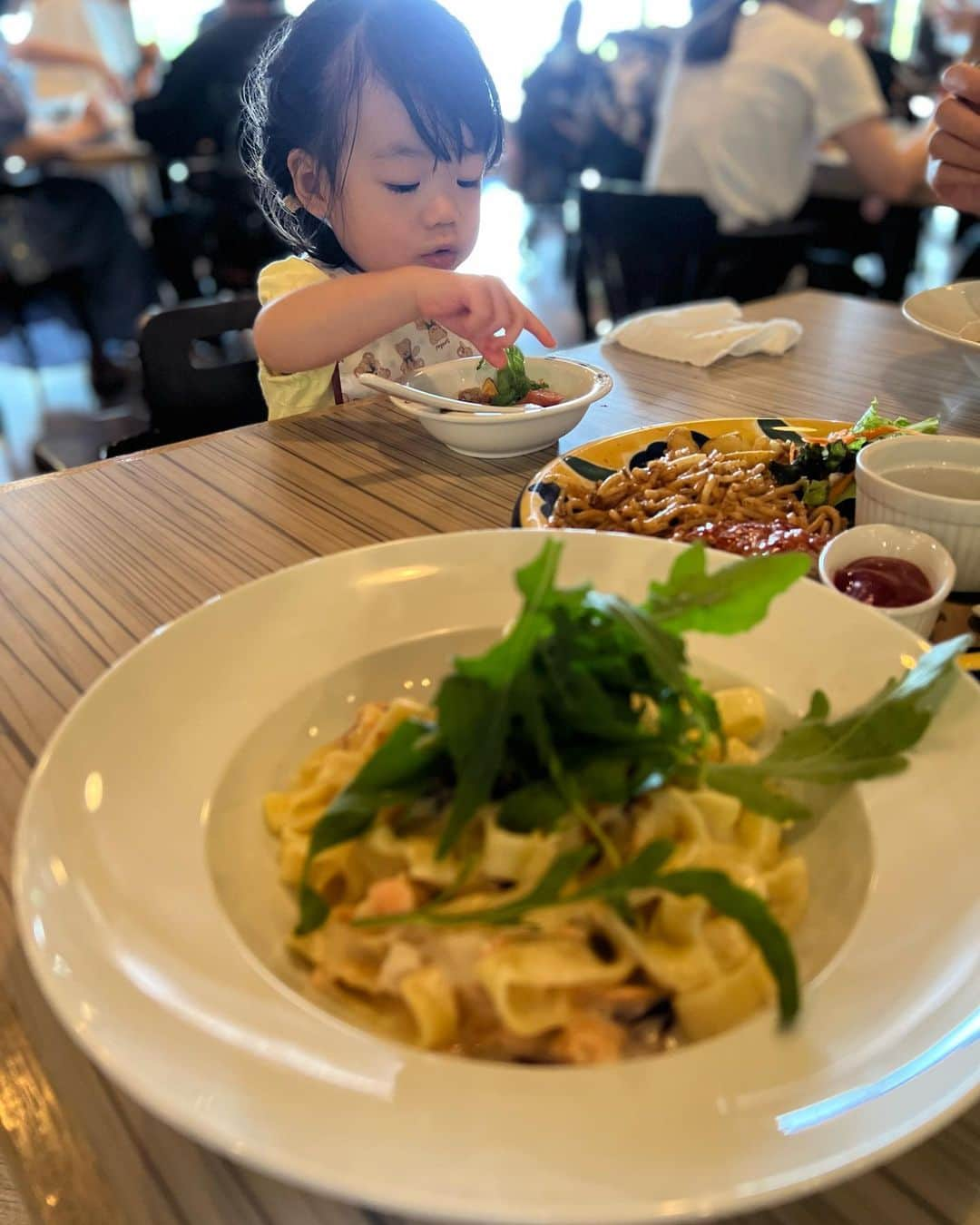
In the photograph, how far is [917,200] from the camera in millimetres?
3404

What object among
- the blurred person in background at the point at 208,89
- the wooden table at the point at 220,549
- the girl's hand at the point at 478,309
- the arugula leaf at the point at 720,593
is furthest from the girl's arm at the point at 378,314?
the blurred person in background at the point at 208,89

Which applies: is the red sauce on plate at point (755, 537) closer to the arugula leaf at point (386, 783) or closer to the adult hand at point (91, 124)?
the arugula leaf at point (386, 783)

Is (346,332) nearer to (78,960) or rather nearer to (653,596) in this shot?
(653,596)

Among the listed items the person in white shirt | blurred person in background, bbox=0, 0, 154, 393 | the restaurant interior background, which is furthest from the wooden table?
blurred person in background, bbox=0, 0, 154, 393

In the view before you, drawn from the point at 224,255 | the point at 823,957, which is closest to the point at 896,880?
the point at 823,957

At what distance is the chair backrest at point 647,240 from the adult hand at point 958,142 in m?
1.28

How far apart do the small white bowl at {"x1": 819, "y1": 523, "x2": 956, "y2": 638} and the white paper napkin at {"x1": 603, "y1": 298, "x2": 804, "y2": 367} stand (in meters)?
0.80

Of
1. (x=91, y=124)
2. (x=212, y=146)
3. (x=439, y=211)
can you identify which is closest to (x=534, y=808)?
(x=439, y=211)

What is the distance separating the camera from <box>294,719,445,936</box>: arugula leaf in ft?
1.63

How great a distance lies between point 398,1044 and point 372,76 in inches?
55.4

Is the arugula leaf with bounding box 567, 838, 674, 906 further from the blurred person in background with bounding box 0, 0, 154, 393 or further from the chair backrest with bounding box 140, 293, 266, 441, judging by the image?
the blurred person in background with bounding box 0, 0, 154, 393

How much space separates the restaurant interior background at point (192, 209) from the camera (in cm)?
398

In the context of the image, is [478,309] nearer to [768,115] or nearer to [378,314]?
[378,314]

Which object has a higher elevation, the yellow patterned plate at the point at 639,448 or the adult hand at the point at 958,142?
the adult hand at the point at 958,142
